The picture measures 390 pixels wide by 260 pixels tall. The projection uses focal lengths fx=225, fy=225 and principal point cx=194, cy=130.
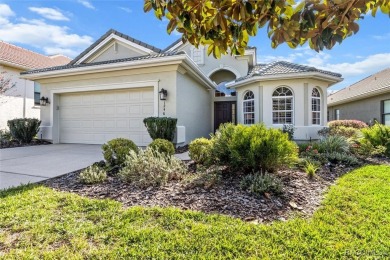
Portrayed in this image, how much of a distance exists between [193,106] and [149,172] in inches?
299

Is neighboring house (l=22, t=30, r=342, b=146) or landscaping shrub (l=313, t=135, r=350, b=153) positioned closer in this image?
landscaping shrub (l=313, t=135, r=350, b=153)

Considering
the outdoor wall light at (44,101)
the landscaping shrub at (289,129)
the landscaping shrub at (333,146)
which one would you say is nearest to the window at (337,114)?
the landscaping shrub at (289,129)

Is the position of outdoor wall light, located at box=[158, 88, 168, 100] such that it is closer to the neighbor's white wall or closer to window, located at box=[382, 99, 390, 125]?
the neighbor's white wall

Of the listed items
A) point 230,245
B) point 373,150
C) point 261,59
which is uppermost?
point 261,59

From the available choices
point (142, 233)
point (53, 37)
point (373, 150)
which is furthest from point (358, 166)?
point (53, 37)

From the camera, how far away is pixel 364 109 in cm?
1797

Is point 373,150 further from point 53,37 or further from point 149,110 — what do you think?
point 53,37

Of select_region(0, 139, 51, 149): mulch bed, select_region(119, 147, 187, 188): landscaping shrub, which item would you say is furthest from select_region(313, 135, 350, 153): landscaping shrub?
select_region(0, 139, 51, 149): mulch bed

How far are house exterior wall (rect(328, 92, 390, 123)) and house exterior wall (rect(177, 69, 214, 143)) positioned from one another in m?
12.0

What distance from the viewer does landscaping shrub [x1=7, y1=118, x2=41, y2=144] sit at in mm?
10594

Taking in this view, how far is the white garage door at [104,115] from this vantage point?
10086 millimetres

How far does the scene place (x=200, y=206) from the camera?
362cm

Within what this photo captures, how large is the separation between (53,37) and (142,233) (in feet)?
41.3

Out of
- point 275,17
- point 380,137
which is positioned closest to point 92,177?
point 275,17
